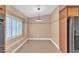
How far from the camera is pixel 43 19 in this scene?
11.8 meters

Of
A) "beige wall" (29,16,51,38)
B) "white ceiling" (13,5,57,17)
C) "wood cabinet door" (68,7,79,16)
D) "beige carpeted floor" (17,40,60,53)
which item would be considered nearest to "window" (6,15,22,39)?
"white ceiling" (13,5,57,17)

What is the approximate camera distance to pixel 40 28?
39.3 feet

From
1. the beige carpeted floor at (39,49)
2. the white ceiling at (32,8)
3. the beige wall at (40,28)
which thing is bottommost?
the beige carpeted floor at (39,49)

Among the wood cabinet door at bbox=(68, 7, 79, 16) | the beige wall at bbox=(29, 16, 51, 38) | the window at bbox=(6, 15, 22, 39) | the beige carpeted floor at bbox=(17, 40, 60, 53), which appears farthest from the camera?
the beige wall at bbox=(29, 16, 51, 38)

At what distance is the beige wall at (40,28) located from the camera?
1165cm

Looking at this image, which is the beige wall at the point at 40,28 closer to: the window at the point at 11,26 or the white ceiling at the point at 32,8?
the white ceiling at the point at 32,8

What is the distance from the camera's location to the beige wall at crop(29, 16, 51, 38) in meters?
11.7

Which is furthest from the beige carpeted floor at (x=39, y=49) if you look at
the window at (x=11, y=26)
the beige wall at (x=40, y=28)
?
the beige wall at (x=40, y=28)

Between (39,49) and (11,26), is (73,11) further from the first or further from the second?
(39,49)

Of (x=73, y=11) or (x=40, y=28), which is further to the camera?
(x=40, y=28)

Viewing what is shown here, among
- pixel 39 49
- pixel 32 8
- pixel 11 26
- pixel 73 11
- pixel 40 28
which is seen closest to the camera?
pixel 73 11

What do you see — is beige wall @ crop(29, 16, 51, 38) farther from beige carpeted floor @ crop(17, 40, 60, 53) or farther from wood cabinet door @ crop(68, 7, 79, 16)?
wood cabinet door @ crop(68, 7, 79, 16)

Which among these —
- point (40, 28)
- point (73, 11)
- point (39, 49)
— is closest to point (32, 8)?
point (39, 49)
